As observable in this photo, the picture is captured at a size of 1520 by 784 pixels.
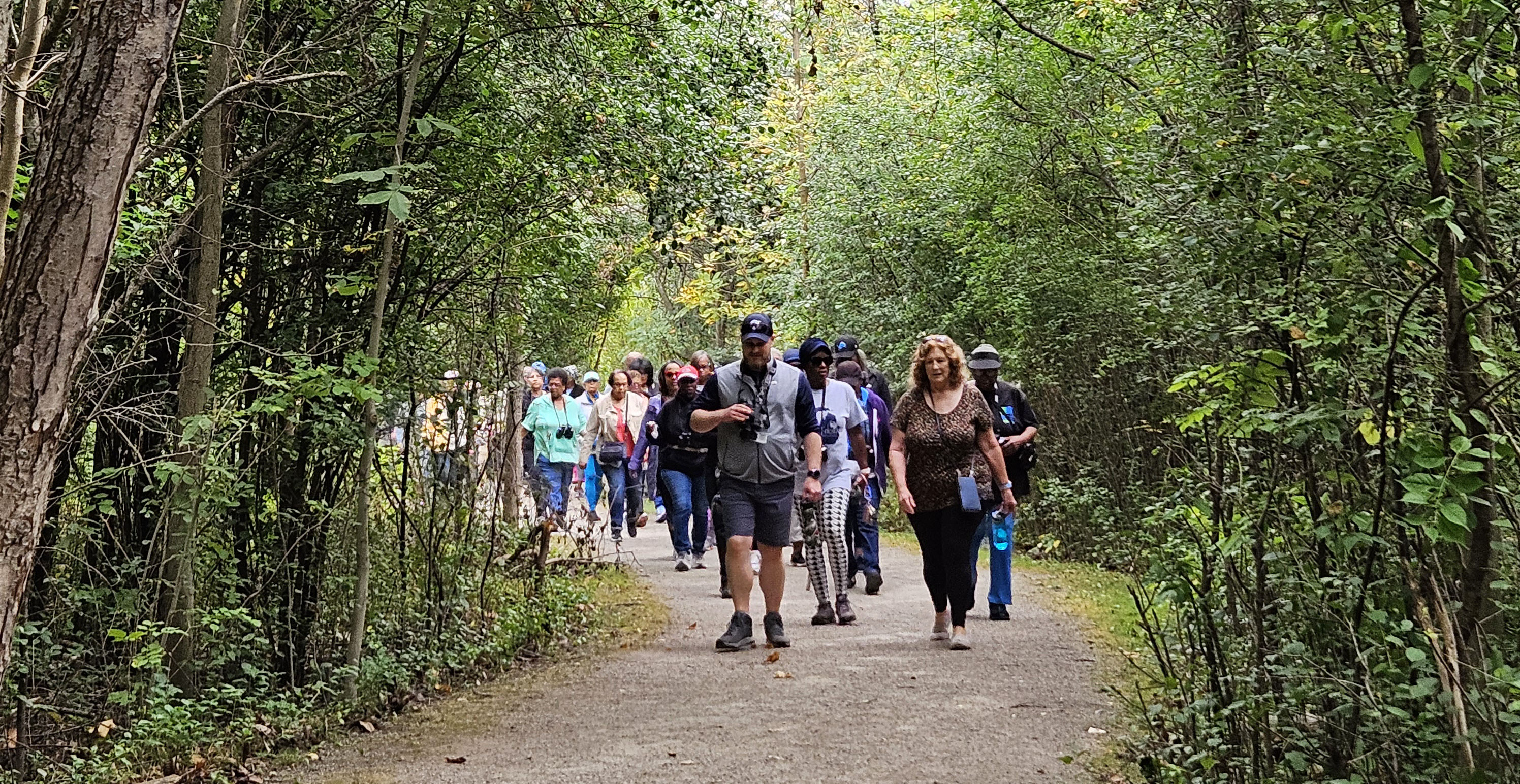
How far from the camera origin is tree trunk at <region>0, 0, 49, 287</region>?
197 inches

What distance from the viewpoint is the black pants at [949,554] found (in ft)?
27.1

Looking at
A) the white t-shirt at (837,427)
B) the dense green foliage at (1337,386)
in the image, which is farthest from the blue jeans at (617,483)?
the dense green foliage at (1337,386)

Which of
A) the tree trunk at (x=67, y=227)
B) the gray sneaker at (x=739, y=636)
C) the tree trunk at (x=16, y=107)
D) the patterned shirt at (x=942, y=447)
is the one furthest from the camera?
the gray sneaker at (x=739, y=636)

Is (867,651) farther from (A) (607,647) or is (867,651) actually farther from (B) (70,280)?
Answer: (B) (70,280)

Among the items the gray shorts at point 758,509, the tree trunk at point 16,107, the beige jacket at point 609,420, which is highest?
the tree trunk at point 16,107

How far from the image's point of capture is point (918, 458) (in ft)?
27.3

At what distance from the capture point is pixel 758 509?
8445 millimetres

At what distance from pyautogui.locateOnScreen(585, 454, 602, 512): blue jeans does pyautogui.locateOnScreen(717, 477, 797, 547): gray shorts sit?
8040 mm

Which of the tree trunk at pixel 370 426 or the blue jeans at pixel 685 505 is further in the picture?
the blue jeans at pixel 685 505

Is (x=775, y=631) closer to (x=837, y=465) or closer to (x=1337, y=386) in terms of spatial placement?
(x=837, y=465)

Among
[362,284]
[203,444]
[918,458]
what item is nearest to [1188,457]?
[918,458]

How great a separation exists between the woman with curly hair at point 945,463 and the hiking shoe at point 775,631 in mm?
985

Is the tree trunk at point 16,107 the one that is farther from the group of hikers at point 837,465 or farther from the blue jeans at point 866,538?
the blue jeans at point 866,538

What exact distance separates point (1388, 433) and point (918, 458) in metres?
4.12
